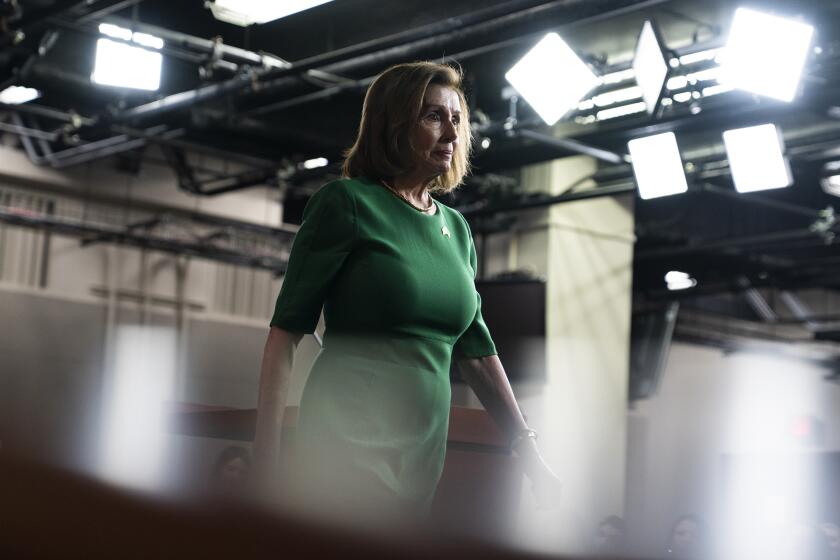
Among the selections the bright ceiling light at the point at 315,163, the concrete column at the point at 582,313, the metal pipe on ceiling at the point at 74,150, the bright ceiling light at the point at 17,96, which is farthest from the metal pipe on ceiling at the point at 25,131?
the concrete column at the point at 582,313

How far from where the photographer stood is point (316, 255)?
99cm

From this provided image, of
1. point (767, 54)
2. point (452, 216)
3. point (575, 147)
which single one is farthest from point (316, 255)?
point (575, 147)

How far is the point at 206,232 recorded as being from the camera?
Answer: 33.9 ft

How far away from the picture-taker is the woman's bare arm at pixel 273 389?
0.91 m

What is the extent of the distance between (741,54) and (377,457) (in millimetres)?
4073

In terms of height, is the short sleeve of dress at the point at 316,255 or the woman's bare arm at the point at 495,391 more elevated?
the short sleeve of dress at the point at 316,255

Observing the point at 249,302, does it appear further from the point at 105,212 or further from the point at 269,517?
the point at 269,517

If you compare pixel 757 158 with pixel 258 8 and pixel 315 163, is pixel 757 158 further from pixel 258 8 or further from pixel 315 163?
pixel 315 163

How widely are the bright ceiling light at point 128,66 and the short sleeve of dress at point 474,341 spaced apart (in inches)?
194

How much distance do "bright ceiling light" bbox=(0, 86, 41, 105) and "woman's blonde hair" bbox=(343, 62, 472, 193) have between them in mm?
7094

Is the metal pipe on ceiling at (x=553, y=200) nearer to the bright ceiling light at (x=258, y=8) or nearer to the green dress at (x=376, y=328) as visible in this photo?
the bright ceiling light at (x=258, y=8)

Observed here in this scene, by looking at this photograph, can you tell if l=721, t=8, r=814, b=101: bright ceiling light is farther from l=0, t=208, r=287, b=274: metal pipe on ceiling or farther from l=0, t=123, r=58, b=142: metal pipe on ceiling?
l=0, t=208, r=287, b=274: metal pipe on ceiling

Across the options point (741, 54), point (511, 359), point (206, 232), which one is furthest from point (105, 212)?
point (741, 54)

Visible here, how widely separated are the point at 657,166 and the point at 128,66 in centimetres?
277
